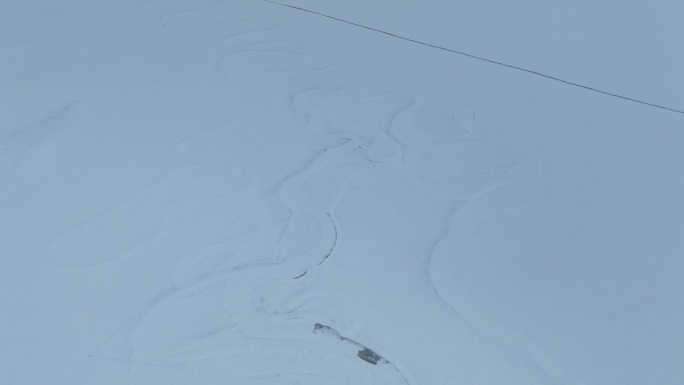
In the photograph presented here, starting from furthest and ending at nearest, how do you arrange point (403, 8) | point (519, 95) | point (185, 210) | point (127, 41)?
point (403, 8), point (127, 41), point (519, 95), point (185, 210)

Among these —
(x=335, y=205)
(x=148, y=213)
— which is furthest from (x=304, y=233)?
(x=148, y=213)

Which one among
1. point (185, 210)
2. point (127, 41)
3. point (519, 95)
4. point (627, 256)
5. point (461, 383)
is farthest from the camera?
point (127, 41)

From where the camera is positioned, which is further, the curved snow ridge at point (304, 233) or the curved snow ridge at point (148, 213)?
the curved snow ridge at point (148, 213)

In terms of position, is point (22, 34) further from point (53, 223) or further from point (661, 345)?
point (661, 345)

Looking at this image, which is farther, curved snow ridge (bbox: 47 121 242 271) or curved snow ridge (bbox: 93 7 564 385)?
curved snow ridge (bbox: 47 121 242 271)

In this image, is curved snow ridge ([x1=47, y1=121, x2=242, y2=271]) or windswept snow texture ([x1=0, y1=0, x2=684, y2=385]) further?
curved snow ridge ([x1=47, y1=121, x2=242, y2=271])

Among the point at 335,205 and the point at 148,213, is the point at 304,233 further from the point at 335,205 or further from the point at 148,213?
the point at 148,213

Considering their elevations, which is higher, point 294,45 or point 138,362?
point 294,45

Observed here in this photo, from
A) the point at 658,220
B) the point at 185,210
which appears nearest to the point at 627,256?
the point at 658,220
